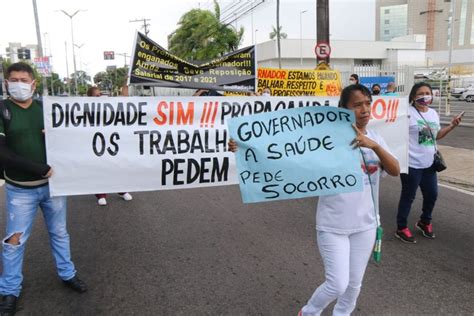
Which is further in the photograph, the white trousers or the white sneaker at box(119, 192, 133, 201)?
the white sneaker at box(119, 192, 133, 201)

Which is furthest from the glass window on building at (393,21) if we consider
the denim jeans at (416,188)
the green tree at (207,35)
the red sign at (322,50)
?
the denim jeans at (416,188)

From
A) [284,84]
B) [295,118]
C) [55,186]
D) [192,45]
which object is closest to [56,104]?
[55,186]

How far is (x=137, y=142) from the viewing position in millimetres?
3834

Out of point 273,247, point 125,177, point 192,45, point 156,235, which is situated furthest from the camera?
point 192,45

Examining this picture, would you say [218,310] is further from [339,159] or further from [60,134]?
[60,134]

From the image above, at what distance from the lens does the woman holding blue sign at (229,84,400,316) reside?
2664 mm

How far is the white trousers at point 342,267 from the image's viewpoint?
8.66 ft

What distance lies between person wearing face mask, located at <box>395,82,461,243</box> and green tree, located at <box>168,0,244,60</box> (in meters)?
35.0

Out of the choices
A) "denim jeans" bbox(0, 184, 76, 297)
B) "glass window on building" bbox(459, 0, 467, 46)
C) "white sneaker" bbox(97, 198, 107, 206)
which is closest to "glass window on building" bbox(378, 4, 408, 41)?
"glass window on building" bbox(459, 0, 467, 46)

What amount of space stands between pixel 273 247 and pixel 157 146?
1.74 meters

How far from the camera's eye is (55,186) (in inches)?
138

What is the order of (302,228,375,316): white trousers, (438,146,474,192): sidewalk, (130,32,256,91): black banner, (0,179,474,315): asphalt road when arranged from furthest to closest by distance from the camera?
(438,146,474,192): sidewalk, (130,32,256,91): black banner, (0,179,474,315): asphalt road, (302,228,375,316): white trousers

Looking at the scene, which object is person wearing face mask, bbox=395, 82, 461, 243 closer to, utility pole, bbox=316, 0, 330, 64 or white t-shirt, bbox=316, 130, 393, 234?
white t-shirt, bbox=316, 130, 393, 234

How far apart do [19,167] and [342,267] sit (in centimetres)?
240
